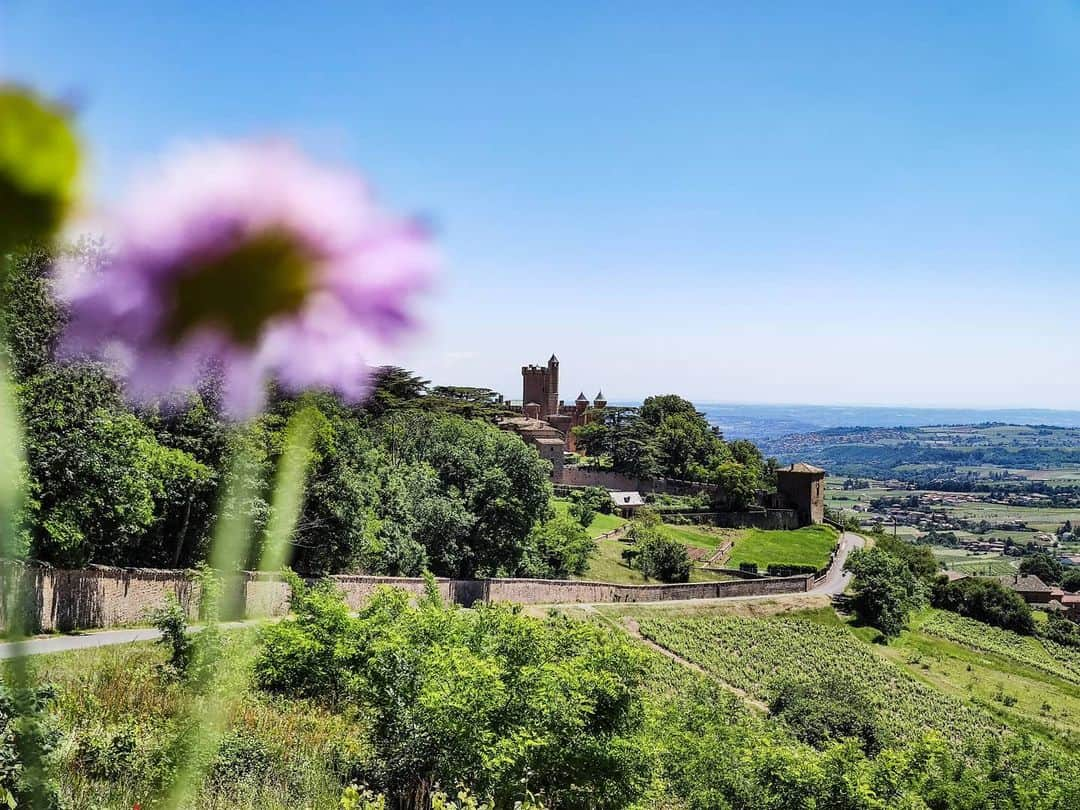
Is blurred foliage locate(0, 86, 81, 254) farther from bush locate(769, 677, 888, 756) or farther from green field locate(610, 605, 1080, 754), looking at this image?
green field locate(610, 605, 1080, 754)

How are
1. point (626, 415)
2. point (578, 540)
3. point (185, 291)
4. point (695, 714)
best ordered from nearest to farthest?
point (185, 291)
point (695, 714)
point (578, 540)
point (626, 415)

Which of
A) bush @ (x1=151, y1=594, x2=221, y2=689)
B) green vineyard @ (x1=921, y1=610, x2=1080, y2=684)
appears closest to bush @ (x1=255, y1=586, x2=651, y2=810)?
bush @ (x1=151, y1=594, x2=221, y2=689)

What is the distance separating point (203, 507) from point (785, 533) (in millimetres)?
45116

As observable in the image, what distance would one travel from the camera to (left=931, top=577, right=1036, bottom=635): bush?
51.1 metres

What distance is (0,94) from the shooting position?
1.39 feet

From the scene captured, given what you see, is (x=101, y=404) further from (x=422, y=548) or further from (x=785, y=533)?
(x=785, y=533)


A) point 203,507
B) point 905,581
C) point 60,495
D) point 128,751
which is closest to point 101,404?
point 60,495

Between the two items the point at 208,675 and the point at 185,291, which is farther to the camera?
the point at 208,675

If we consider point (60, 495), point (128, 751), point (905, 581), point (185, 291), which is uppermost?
point (185, 291)

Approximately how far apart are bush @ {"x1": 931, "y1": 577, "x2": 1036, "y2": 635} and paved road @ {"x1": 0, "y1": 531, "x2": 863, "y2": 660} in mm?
6469

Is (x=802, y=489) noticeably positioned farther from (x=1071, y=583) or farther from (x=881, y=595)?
(x=1071, y=583)

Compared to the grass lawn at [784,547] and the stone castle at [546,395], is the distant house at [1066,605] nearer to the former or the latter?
the grass lawn at [784,547]

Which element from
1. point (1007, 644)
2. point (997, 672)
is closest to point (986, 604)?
point (1007, 644)

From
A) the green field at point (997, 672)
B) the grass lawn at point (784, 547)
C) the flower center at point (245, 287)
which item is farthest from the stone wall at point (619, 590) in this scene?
the flower center at point (245, 287)
